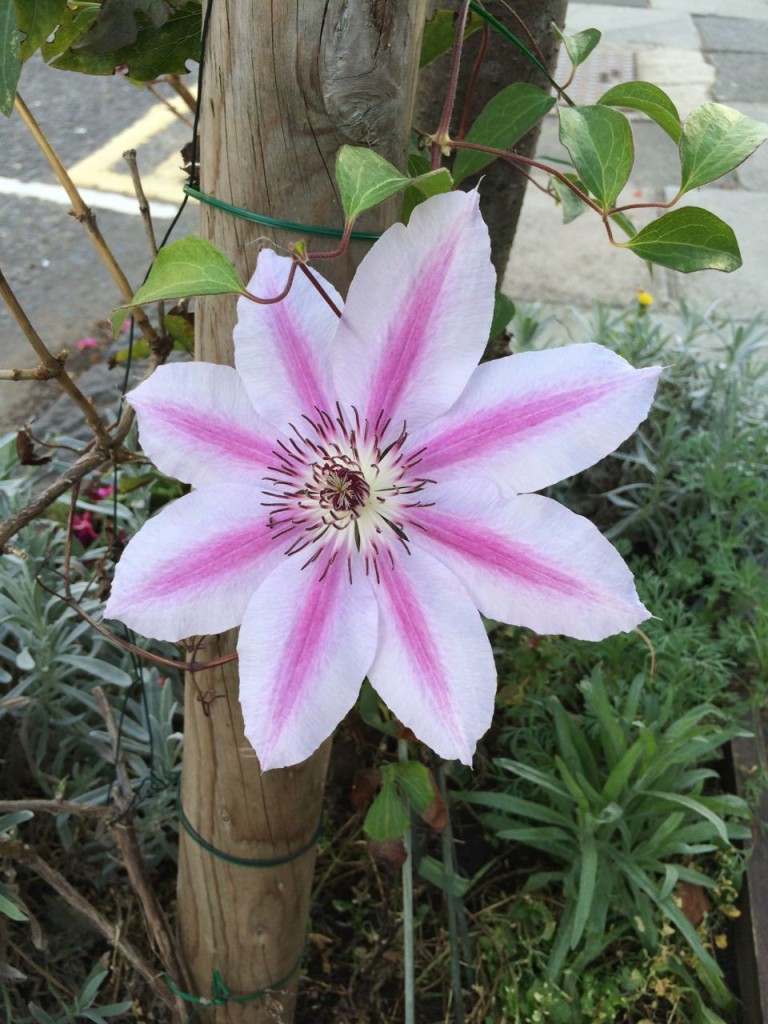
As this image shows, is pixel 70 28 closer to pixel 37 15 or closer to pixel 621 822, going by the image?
pixel 37 15

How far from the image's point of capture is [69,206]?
361cm

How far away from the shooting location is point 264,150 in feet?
2.09

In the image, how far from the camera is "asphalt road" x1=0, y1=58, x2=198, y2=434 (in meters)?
3.09

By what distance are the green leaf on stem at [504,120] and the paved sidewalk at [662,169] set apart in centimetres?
158

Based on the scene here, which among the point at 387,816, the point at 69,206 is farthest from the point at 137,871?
the point at 69,206

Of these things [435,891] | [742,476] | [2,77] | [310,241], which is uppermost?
[2,77]

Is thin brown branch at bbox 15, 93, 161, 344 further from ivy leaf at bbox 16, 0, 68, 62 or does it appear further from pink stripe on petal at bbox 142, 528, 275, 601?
pink stripe on petal at bbox 142, 528, 275, 601

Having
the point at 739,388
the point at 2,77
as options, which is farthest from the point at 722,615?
the point at 2,77

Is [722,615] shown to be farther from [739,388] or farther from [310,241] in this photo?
[310,241]

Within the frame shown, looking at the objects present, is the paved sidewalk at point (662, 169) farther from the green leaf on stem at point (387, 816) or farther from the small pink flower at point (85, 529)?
the green leaf on stem at point (387, 816)

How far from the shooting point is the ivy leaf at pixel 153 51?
714 mm

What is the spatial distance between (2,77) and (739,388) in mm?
1719

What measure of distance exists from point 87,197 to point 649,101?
3501 mm

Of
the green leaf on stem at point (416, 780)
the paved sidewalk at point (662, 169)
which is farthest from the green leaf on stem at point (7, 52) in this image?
the paved sidewalk at point (662, 169)
